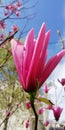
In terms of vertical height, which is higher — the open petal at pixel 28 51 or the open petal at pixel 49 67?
the open petal at pixel 28 51

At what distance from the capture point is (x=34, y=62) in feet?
2.65

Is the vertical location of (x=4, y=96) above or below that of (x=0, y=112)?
above

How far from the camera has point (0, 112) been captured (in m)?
13.0

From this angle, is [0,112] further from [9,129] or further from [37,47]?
[37,47]

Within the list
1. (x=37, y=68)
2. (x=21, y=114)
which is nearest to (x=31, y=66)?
(x=37, y=68)

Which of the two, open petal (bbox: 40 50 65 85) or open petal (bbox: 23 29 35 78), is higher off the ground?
open petal (bbox: 23 29 35 78)

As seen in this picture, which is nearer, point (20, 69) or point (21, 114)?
point (20, 69)

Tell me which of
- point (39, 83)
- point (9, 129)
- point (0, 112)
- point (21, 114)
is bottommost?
point (9, 129)

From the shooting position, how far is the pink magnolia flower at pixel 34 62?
2.68 ft

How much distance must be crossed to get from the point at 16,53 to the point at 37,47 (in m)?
0.07

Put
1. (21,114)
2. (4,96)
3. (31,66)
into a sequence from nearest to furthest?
(31,66) → (4,96) → (21,114)

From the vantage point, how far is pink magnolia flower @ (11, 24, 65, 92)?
0.82 m

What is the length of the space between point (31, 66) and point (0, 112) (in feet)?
40.7

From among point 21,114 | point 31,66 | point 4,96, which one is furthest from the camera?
point 21,114
